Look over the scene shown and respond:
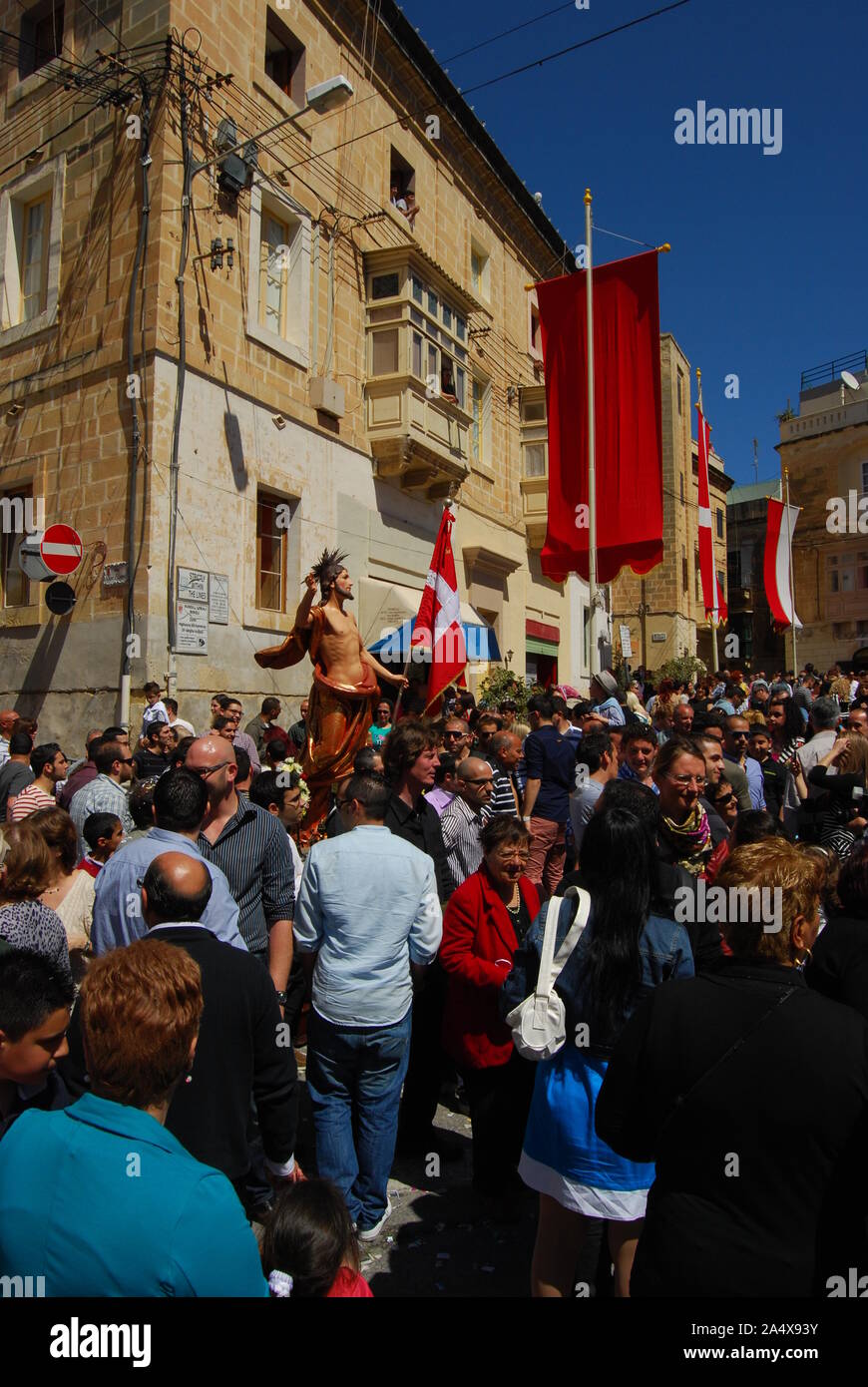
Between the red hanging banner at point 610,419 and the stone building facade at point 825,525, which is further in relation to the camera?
the stone building facade at point 825,525

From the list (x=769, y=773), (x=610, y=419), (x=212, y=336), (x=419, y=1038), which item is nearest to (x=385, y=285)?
(x=212, y=336)

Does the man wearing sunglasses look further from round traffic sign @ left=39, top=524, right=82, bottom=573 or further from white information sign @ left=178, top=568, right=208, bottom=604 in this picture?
round traffic sign @ left=39, top=524, right=82, bottom=573

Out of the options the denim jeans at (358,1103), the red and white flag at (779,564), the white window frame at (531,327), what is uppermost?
the white window frame at (531,327)

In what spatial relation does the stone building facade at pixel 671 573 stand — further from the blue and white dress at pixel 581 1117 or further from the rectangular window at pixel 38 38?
the blue and white dress at pixel 581 1117

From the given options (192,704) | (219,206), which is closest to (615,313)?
(219,206)

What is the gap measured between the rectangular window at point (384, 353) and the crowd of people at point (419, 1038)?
38.8ft

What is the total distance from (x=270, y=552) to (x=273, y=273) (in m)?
4.37

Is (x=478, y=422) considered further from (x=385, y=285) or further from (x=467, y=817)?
(x=467, y=817)

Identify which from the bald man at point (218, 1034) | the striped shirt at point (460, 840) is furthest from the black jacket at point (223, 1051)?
the striped shirt at point (460, 840)

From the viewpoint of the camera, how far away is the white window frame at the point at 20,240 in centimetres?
1262

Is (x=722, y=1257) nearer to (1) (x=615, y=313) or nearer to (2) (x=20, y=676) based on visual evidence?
(1) (x=615, y=313)

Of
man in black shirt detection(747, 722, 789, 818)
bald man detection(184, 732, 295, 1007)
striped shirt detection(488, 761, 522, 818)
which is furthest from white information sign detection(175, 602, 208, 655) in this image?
bald man detection(184, 732, 295, 1007)

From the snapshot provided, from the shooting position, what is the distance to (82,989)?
1848mm

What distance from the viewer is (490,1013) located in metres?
3.72
